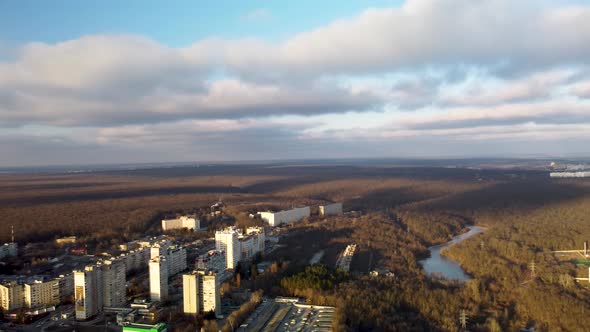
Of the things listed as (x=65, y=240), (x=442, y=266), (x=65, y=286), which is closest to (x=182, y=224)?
(x=65, y=240)

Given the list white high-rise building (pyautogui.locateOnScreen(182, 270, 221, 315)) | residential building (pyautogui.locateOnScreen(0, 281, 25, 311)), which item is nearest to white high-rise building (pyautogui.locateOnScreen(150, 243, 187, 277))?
residential building (pyautogui.locateOnScreen(0, 281, 25, 311))

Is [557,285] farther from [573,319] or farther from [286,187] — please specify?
[286,187]

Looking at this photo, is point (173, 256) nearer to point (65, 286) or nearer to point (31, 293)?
point (65, 286)

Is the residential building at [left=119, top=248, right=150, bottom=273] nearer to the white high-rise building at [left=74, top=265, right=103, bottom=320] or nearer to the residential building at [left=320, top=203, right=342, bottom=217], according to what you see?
the white high-rise building at [left=74, top=265, right=103, bottom=320]

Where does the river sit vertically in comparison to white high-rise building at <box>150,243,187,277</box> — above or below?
below

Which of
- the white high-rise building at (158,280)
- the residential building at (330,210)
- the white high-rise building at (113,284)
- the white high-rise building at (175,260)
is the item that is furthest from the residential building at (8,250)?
the residential building at (330,210)

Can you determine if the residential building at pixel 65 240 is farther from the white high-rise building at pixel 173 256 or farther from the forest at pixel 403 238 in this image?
the white high-rise building at pixel 173 256

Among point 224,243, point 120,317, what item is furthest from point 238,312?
point 224,243
